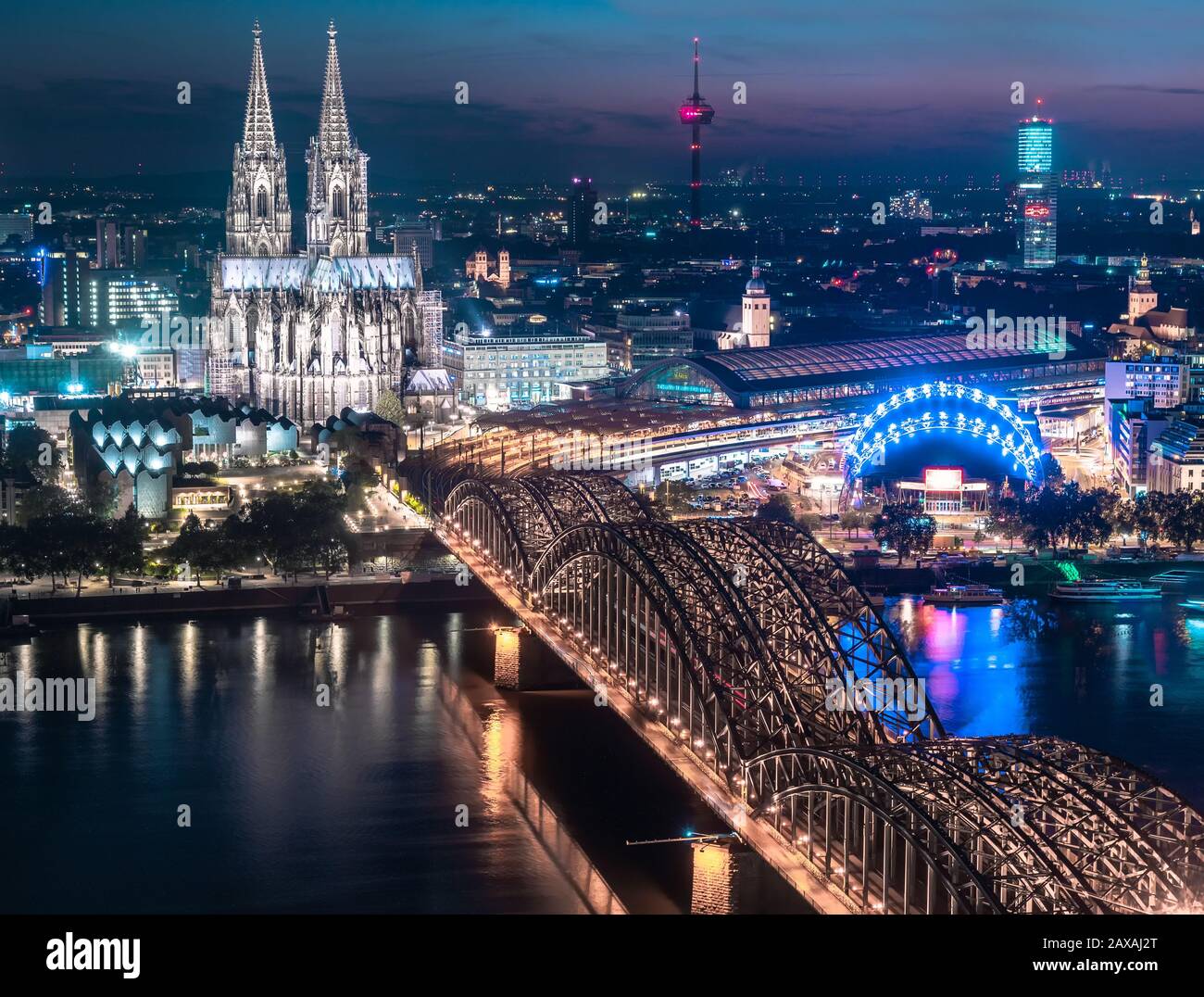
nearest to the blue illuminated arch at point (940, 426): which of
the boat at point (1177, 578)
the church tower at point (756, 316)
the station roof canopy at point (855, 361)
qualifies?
the boat at point (1177, 578)

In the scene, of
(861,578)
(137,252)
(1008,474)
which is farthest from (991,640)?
(137,252)

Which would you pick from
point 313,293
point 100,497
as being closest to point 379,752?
point 100,497

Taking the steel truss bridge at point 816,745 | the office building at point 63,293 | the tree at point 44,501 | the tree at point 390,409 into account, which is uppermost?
the office building at point 63,293

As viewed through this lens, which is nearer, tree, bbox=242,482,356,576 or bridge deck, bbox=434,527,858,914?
bridge deck, bbox=434,527,858,914

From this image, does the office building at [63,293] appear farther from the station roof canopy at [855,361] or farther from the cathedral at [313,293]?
the station roof canopy at [855,361]

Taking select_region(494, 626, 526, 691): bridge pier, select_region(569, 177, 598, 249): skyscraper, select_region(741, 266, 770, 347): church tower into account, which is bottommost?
select_region(494, 626, 526, 691): bridge pier

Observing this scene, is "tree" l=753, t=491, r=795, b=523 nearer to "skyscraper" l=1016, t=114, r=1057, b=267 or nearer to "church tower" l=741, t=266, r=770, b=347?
"church tower" l=741, t=266, r=770, b=347

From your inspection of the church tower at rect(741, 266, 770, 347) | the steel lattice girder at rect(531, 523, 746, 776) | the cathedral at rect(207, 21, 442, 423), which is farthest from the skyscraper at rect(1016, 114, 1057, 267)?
the steel lattice girder at rect(531, 523, 746, 776)
